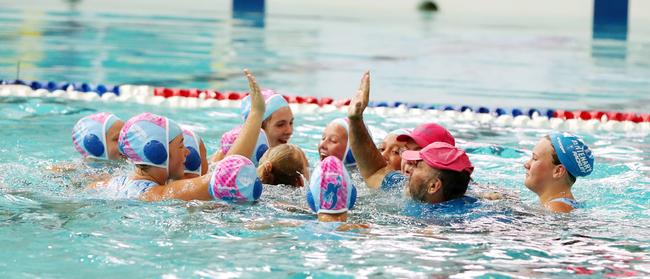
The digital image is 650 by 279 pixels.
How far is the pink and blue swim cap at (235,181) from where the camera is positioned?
5121 mm

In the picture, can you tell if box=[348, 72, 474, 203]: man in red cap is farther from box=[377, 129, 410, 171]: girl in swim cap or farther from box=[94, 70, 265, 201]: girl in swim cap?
box=[94, 70, 265, 201]: girl in swim cap

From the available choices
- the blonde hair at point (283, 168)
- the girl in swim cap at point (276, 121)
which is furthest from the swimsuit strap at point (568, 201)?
the girl in swim cap at point (276, 121)

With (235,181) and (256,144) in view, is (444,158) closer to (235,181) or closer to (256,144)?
(235,181)

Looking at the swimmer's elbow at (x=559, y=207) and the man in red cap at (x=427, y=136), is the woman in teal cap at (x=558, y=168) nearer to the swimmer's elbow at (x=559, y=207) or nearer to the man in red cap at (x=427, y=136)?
the swimmer's elbow at (x=559, y=207)

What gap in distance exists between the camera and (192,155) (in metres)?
6.05

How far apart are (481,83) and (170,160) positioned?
721 cm

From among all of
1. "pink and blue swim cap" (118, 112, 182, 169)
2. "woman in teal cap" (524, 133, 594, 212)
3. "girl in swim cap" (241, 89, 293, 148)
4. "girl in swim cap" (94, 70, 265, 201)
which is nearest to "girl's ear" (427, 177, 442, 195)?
"woman in teal cap" (524, 133, 594, 212)

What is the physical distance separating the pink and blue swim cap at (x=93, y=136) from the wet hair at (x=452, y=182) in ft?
6.94

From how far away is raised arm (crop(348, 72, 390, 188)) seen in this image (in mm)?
5672

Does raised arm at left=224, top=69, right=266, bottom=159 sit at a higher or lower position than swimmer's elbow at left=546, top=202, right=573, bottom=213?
higher

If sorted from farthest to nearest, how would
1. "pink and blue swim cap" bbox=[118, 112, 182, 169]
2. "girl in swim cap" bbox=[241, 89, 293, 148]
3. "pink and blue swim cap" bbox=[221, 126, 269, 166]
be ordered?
1. "girl in swim cap" bbox=[241, 89, 293, 148]
2. "pink and blue swim cap" bbox=[221, 126, 269, 166]
3. "pink and blue swim cap" bbox=[118, 112, 182, 169]

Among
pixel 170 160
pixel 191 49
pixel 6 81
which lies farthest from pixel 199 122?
pixel 191 49

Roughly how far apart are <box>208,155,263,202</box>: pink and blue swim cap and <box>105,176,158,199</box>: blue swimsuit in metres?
0.40

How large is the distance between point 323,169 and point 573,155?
1.39 metres
